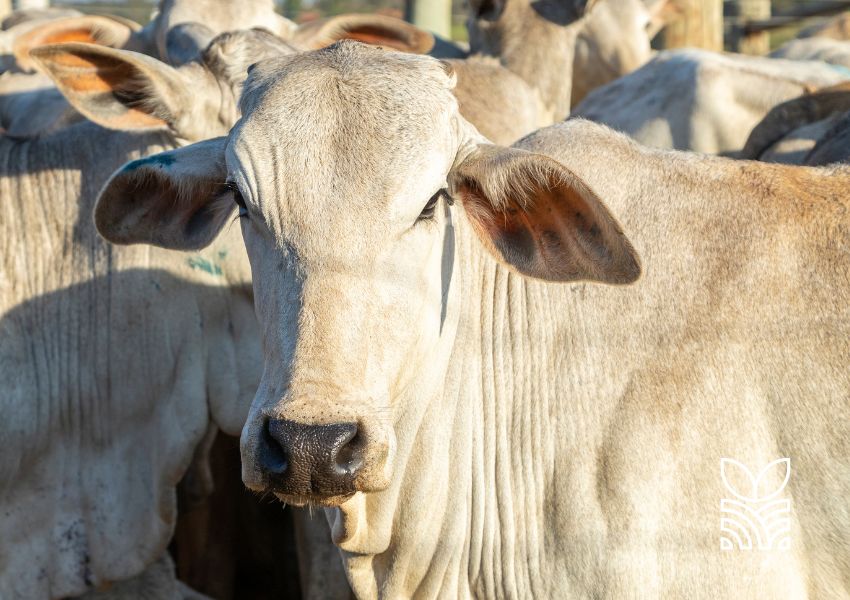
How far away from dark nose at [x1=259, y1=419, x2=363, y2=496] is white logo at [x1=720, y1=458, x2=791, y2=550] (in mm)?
1039

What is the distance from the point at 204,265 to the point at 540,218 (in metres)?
1.58

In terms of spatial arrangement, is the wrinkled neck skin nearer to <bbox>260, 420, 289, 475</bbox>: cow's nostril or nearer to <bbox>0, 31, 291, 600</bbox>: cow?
<bbox>260, 420, 289, 475</bbox>: cow's nostril

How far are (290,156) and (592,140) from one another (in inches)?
41.1

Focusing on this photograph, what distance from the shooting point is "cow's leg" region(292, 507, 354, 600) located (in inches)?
192

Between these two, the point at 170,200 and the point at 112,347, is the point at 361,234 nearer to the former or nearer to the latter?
the point at 170,200

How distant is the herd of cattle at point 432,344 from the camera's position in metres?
2.92

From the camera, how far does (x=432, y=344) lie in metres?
3.18

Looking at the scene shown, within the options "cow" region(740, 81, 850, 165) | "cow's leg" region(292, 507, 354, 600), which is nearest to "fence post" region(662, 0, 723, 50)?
"cow" region(740, 81, 850, 165)

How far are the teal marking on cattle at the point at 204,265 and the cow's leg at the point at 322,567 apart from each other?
1128 millimetres

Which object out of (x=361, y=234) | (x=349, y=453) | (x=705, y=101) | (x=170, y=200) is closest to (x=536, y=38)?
(x=705, y=101)

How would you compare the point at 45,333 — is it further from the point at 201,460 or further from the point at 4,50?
the point at 4,50

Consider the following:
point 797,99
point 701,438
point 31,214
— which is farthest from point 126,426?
point 797,99

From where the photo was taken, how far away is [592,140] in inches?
141

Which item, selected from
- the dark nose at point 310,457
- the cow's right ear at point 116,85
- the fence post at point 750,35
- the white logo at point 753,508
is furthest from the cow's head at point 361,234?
the fence post at point 750,35
